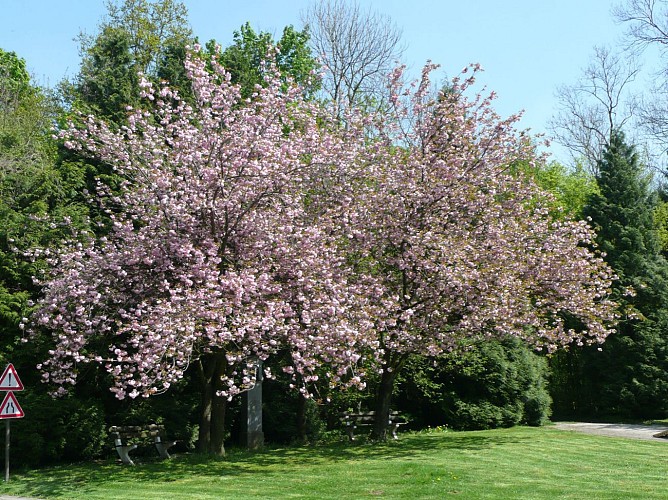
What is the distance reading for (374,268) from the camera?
15.3m

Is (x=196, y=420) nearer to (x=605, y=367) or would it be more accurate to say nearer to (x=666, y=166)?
(x=605, y=367)

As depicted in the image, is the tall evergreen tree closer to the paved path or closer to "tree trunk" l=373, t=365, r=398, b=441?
the paved path

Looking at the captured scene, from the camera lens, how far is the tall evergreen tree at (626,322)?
23.5 metres

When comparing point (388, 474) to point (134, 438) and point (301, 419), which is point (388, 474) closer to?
point (134, 438)

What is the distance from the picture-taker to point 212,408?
14.9 m

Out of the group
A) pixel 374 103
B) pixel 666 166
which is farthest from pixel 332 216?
pixel 666 166

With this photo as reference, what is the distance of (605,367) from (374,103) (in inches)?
550

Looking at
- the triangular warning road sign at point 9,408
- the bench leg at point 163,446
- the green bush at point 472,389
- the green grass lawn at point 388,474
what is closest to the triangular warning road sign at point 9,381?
the triangular warning road sign at point 9,408

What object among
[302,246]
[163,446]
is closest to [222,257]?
[302,246]

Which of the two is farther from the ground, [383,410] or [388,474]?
[383,410]

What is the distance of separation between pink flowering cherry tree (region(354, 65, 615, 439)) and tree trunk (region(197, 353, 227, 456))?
3241mm

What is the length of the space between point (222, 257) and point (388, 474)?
473cm

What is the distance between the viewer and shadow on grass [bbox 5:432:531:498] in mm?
11734

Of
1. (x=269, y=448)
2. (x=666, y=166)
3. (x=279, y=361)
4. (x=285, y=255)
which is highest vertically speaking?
(x=666, y=166)
